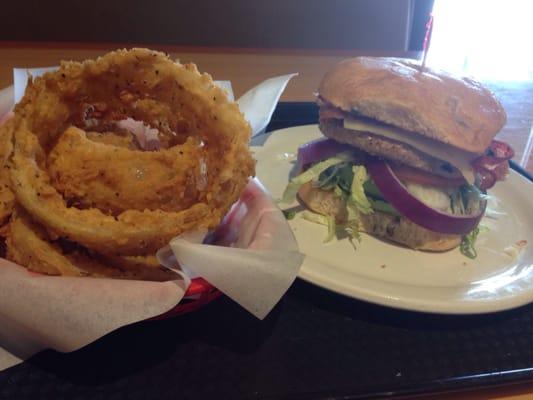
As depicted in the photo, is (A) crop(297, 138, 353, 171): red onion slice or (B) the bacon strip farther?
(A) crop(297, 138, 353, 171): red onion slice

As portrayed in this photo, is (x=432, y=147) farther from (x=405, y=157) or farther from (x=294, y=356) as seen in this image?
(x=294, y=356)

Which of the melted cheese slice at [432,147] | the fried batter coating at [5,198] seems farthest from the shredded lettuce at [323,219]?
the fried batter coating at [5,198]

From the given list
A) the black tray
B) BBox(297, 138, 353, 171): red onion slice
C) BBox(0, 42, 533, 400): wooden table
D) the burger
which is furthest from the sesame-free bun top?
BBox(0, 42, 533, 400): wooden table

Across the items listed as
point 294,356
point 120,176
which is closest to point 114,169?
point 120,176

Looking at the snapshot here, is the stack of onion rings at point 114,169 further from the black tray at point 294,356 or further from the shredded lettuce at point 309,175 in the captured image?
the shredded lettuce at point 309,175

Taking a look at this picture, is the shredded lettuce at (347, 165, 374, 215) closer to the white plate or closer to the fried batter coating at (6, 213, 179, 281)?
the white plate

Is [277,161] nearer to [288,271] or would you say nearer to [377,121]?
[377,121]
